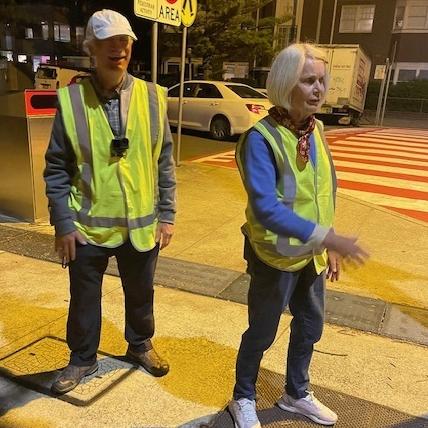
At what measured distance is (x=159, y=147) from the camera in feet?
8.43

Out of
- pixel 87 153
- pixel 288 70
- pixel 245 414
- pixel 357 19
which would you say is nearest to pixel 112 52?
pixel 87 153

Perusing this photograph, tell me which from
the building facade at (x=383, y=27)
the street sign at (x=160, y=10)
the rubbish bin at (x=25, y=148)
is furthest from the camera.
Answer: the building facade at (x=383, y=27)

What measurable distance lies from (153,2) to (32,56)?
23.7 meters

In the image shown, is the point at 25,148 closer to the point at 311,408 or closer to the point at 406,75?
the point at 311,408

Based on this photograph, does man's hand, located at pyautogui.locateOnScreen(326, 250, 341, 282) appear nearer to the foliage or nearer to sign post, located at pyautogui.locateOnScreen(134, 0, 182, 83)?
sign post, located at pyautogui.locateOnScreen(134, 0, 182, 83)

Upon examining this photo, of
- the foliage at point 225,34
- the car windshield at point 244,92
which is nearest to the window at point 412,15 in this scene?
the foliage at point 225,34

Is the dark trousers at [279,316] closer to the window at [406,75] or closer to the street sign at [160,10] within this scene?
the street sign at [160,10]

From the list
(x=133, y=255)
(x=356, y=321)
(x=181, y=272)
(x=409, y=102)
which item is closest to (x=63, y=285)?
(x=181, y=272)

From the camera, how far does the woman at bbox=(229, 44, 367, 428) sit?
6.66 feet

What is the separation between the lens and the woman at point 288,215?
2.03 meters

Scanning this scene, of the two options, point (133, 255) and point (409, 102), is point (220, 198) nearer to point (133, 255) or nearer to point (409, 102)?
point (133, 255)

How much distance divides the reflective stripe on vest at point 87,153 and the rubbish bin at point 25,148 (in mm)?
3051

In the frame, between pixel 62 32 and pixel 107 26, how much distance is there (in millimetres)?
28813

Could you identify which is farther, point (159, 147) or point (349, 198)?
point (349, 198)
